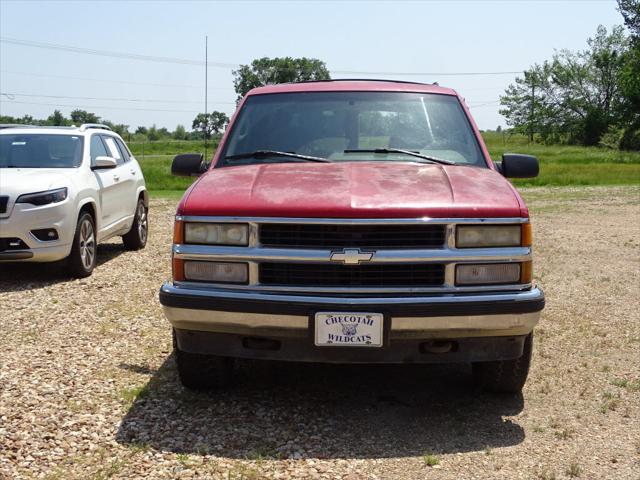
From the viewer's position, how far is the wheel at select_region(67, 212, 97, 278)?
8.23 m

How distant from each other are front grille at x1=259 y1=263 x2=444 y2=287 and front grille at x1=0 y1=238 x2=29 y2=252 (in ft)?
15.5

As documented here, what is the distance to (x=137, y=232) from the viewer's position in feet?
35.0

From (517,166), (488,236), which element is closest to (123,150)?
(517,166)

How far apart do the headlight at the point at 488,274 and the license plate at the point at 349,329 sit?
0.48 meters

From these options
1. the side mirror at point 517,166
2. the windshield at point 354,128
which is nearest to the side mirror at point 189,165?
the windshield at point 354,128

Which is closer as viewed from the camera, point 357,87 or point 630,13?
point 357,87

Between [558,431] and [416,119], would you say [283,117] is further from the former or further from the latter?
[558,431]

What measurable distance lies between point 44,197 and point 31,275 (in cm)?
115

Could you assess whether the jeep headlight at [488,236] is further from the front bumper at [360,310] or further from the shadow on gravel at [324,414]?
the shadow on gravel at [324,414]

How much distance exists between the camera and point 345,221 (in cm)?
381

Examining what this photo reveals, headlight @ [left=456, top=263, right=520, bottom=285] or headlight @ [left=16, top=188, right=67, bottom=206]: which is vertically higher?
headlight @ [left=456, top=263, right=520, bottom=285]

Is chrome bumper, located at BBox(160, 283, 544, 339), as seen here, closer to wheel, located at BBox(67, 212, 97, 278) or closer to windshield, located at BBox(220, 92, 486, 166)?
windshield, located at BBox(220, 92, 486, 166)

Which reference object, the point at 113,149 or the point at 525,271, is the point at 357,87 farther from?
the point at 113,149

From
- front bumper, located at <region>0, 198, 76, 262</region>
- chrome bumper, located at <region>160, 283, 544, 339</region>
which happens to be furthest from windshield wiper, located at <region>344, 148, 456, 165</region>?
front bumper, located at <region>0, 198, 76, 262</region>
